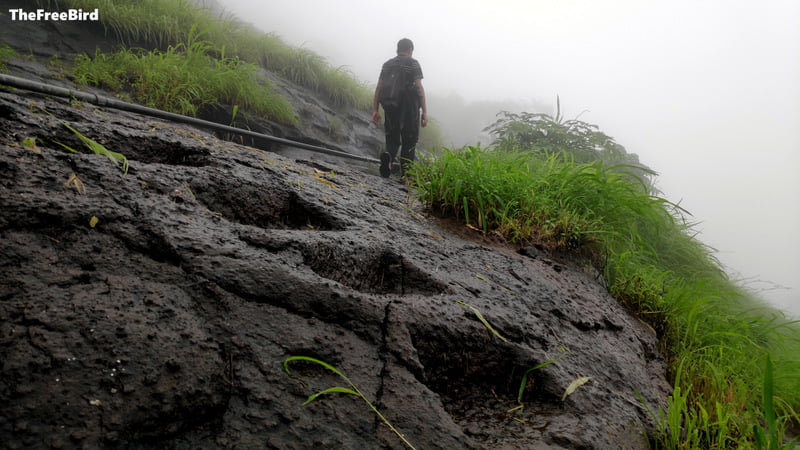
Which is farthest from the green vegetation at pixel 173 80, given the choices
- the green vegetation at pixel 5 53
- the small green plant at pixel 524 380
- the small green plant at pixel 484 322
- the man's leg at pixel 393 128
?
the small green plant at pixel 524 380

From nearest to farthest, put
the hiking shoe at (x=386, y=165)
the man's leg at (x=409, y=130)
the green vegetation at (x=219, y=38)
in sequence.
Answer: the hiking shoe at (x=386, y=165) < the man's leg at (x=409, y=130) < the green vegetation at (x=219, y=38)

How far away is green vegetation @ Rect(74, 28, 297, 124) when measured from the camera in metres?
4.30

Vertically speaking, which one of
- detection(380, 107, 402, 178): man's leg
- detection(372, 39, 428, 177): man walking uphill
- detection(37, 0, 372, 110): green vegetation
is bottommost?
detection(380, 107, 402, 178): man's leg

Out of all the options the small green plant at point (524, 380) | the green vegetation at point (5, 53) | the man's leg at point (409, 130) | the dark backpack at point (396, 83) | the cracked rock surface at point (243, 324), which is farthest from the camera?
the man's leg at point (409, 130)

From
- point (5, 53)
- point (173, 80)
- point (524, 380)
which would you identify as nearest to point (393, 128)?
point (173, 80)

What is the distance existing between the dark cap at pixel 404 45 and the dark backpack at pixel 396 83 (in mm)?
132

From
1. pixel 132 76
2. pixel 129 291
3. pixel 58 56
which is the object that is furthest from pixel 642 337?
pixel 58 56

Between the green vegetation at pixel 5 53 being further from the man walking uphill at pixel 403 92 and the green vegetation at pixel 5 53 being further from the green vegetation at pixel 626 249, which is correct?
the green vegetation at pixel 626 249

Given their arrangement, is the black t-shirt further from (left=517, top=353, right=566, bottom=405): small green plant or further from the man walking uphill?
(left=517, top=353, right=566, bottom=405): small green plant

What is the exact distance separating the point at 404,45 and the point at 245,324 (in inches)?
175

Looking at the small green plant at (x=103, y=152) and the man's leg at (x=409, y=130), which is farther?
the man's leg at (x=409, y=130)

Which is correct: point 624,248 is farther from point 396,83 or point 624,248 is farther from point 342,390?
point 396,83

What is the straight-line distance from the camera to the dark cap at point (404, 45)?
4605mm

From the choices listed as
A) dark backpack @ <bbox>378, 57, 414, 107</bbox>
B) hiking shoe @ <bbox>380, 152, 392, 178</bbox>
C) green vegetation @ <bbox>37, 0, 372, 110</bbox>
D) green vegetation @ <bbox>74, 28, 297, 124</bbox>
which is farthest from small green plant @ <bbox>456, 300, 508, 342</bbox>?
green vegetation @ <bbox>37, 0, 372, 110</bbox>
